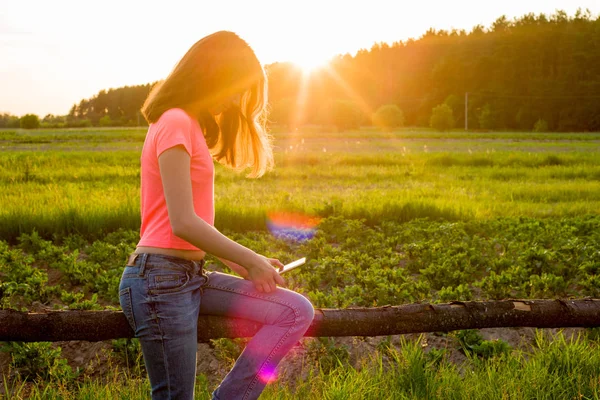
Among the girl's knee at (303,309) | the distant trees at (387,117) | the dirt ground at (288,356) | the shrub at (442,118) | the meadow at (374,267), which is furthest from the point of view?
the distant trees at (387,117)

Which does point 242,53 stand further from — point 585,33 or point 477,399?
point 585,33

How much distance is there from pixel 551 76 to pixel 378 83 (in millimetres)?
43076

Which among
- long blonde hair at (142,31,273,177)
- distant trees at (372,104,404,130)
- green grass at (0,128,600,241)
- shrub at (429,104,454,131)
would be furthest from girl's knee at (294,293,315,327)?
distant trees at (372,104,404,130)

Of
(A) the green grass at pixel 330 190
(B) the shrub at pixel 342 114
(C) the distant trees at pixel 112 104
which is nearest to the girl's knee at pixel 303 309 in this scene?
(A) the green grass at pixel 330 190

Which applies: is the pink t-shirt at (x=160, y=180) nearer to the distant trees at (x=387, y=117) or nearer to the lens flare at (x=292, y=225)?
the lens flare at (x=292, y=225)

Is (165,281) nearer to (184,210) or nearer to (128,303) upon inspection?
(128,303)

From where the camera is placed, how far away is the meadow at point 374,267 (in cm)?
378

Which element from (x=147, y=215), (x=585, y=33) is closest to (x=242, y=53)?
(x=147, y=215)

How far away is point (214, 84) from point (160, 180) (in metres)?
0.53

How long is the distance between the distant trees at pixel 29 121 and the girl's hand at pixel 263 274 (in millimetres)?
81642

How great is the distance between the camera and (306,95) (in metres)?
94.3

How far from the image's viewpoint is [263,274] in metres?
2.74

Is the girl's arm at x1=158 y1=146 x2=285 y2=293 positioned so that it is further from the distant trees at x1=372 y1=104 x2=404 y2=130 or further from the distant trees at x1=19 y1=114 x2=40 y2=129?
the distant trees at x1=372 y1=104 x2=404 y2=130

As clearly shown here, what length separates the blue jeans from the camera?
262 cm
